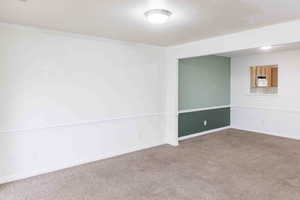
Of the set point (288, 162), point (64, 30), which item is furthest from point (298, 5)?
point (64, 30)

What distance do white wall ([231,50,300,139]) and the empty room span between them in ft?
0.17

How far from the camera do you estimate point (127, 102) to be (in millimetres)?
4180

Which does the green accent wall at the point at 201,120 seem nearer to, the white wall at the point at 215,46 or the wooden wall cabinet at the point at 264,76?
the white wall at the point at 215,46

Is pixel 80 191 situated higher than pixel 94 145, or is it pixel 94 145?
pixel 94 145

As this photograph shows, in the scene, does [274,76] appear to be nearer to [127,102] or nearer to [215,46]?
[215,46]

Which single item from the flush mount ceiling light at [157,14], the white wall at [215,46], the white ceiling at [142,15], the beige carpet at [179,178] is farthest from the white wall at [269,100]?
the flush mount ceiling light at [157,14]

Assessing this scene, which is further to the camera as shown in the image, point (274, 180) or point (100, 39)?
point (100, 39)

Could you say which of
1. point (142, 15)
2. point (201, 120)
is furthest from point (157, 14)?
point (201, 120)

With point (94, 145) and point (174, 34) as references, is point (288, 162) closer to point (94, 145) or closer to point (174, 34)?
point (174, 34)

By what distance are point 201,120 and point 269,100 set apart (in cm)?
205

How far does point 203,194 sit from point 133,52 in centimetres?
294

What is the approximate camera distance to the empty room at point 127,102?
8.30 feet

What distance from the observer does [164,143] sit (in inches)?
191

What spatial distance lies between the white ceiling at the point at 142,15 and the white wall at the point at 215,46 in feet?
0.51
